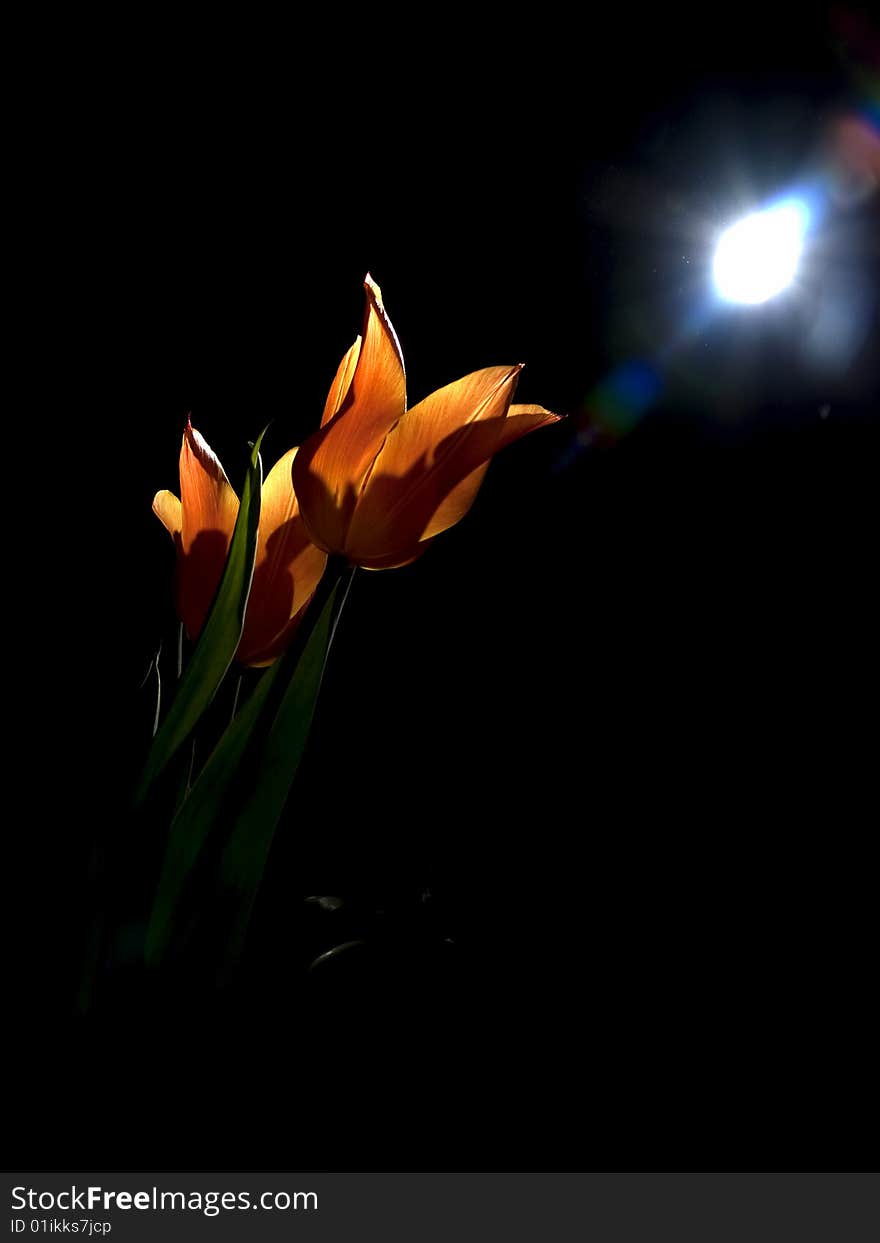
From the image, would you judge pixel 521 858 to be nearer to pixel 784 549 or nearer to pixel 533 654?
pixel 533 654

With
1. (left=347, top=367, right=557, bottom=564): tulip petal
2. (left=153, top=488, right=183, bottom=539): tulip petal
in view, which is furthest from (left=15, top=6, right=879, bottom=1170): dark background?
(left=347, top=367, right=557, bottom=564): tulip petal

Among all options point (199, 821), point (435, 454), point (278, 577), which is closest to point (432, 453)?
point (435, 454)

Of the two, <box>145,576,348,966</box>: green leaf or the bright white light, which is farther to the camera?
the bright white light

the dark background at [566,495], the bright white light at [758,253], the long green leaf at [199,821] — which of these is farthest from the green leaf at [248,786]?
the bright white light at [758,253]

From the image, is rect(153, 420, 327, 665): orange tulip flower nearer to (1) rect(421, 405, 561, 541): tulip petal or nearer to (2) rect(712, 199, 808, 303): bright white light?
(1) rect(421, 405, 561, 541): tulip petal

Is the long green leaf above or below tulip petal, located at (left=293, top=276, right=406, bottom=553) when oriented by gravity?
below

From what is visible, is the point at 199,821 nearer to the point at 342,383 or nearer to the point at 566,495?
the point at 342,383
